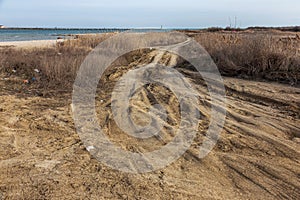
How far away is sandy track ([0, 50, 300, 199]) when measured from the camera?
251 cm

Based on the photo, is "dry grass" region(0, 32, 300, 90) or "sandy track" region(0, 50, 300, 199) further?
"dry grass" region(0, 32, 300, 90)

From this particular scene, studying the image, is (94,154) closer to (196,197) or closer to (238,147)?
(196,197)

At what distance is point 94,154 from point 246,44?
5729 millimetres

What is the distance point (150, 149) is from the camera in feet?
10.8

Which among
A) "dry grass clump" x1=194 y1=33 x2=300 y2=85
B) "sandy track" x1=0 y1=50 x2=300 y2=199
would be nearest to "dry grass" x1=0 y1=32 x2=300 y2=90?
"dry grass clump" x1=194 y1=33 x2=300 y2=85

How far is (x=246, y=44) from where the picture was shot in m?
7.50

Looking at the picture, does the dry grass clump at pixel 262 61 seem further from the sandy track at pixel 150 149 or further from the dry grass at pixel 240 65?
the sandy track at pixel 150 149

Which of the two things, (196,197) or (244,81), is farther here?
(244,81)

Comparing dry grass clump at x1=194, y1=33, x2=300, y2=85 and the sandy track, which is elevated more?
dry grass clump at x1=194, y1=33, x2=300, y2=85

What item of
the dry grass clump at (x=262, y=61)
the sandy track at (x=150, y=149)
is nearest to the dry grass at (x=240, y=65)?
the dry grass clump at (x=262, y=61)

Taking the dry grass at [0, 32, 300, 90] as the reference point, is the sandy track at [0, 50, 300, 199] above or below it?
below

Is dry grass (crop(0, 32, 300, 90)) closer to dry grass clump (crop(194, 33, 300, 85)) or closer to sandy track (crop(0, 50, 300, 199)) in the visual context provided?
dry grass clump (crop(194, 33, 300, 85))

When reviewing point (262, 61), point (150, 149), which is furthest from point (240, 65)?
point (150, 149)

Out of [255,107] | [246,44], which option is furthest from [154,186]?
[246,44]
